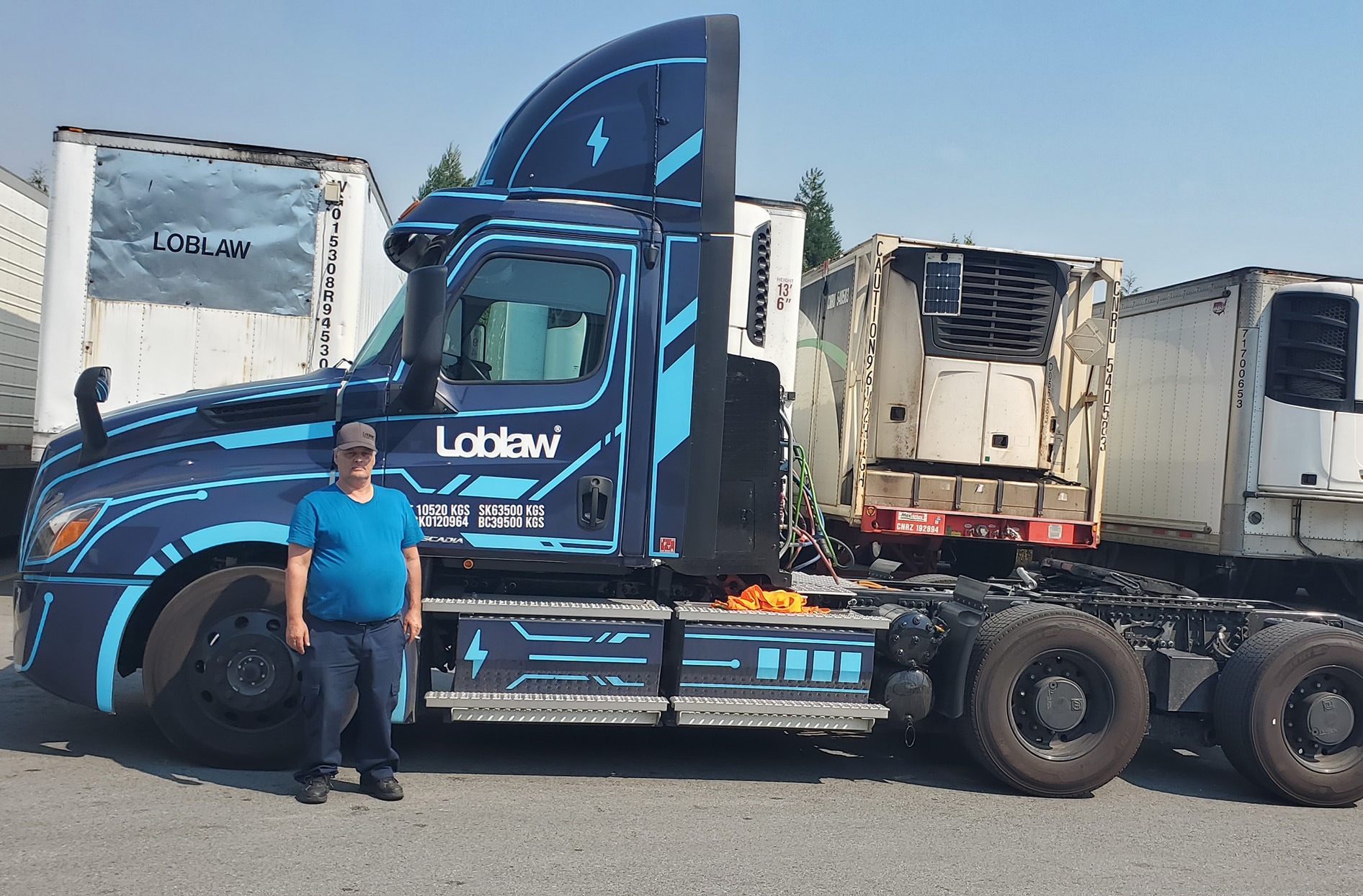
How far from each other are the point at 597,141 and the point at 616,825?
Result: 11.5 feet

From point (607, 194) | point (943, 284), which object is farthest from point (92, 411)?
point (943, 284)

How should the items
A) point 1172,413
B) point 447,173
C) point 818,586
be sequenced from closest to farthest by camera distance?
1. point 818,586
2. point 1172,413
3. point 447,173

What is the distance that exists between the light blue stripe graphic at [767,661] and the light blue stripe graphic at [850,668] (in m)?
0.37

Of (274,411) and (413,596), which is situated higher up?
(274,411)

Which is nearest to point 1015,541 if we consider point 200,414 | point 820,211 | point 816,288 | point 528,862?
point 816,288

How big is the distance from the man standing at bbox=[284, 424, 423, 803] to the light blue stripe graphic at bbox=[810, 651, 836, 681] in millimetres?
2123

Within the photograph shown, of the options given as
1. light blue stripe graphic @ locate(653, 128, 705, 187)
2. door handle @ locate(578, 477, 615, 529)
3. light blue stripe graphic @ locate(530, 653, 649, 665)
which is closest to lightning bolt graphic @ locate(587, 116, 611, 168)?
light blue stripe graphic @ locate(653, 128, 705, 187)

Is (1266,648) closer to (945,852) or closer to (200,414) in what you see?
(945,852)

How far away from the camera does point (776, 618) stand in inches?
239

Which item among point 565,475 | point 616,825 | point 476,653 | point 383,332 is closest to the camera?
point 616,825

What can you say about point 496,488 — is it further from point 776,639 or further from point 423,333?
point 776,639

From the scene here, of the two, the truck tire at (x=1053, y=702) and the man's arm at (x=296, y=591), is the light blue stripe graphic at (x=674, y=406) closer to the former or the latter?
the man's arm at (x=296, y=591)

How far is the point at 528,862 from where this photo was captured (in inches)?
183

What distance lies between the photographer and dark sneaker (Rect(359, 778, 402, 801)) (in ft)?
17.6
